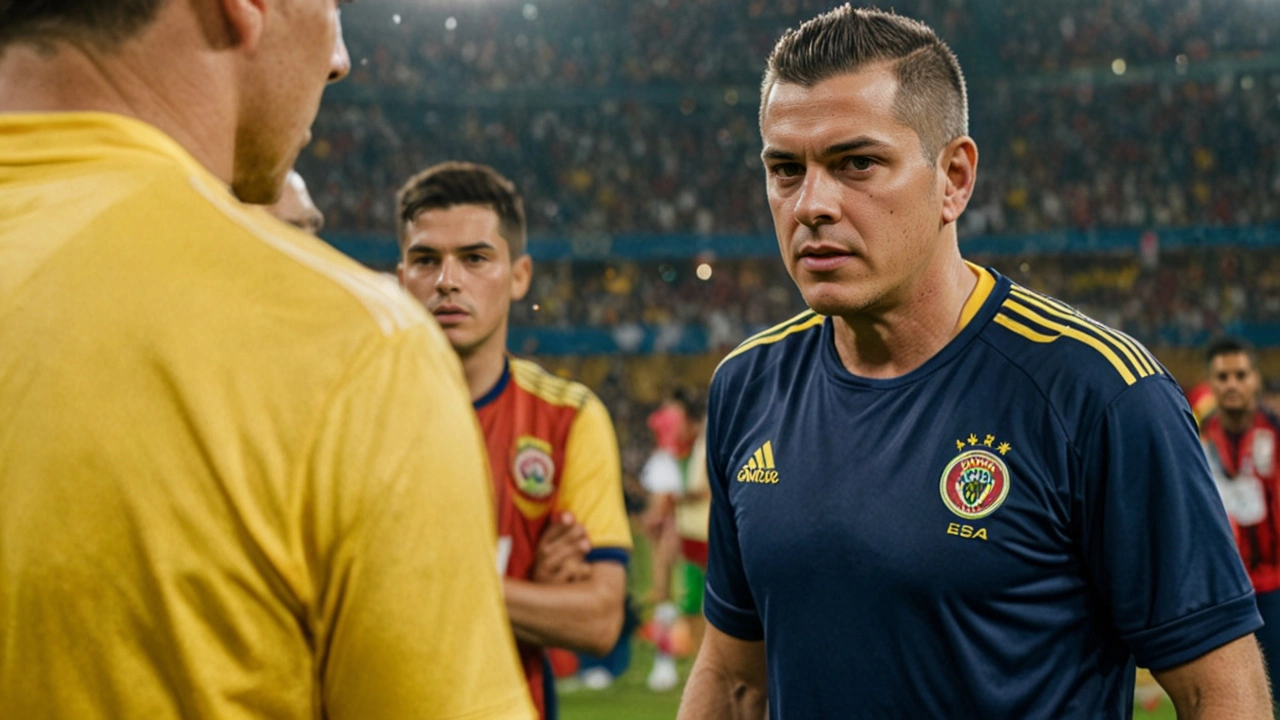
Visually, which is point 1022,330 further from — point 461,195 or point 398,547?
point 461,195

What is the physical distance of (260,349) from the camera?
111 centimetres

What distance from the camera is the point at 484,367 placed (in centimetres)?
Answer: 417

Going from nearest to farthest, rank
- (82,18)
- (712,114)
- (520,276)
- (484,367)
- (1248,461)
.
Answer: (82,18) < (484,367) < (520,276) < (1248,461) < (712,114)

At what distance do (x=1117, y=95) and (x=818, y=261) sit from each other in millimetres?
28370

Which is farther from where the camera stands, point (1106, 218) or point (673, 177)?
point (673, 177)

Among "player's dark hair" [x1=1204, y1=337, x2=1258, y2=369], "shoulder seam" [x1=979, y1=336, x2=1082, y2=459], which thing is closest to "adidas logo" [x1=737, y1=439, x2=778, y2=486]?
"shoulder seam" [x1=979, y1=336, x2=1082, y2=459]

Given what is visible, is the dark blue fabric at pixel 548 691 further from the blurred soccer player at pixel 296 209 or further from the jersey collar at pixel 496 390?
the blurred soccer player at pixel 296 209

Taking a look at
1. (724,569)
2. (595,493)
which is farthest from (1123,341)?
(595,493)

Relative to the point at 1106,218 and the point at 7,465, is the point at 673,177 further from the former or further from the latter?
the point at 7,465

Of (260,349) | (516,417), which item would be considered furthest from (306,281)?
(516,417)

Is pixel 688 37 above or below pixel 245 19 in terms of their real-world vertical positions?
above

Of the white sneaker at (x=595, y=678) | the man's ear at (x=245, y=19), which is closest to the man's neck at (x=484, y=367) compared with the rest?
the man's ear at (x=245, y=19)

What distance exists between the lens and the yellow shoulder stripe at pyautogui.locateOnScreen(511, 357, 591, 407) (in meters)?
4.22

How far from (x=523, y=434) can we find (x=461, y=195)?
78 centimetres
